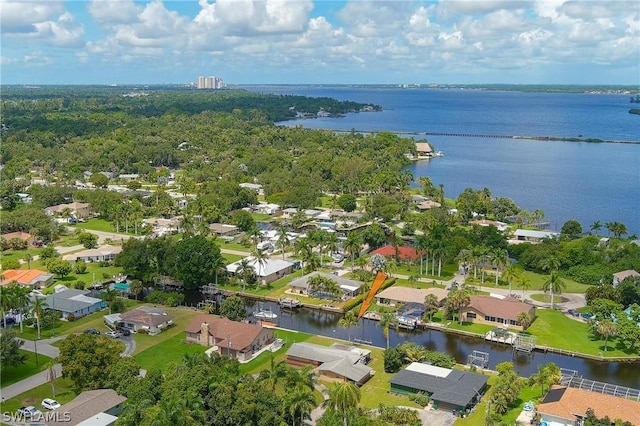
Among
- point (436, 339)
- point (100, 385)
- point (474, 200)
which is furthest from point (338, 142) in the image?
point (100, 385)

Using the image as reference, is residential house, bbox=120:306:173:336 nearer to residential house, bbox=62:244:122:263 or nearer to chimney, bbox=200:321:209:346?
chimney, bbox=200:321:209:346

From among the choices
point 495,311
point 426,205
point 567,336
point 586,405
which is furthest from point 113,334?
point 426,205

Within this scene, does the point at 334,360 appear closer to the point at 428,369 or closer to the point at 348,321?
the point at 428,369

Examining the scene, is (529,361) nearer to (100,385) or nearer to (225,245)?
(100,385)

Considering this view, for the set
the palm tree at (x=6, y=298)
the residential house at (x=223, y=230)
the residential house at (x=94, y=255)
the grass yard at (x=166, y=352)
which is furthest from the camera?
the residential house at (x=223, y=230)

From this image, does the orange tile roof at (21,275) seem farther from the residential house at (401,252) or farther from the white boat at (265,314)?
the residential house at (401,252)

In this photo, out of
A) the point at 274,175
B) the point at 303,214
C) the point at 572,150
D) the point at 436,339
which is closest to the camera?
the point at 436,339

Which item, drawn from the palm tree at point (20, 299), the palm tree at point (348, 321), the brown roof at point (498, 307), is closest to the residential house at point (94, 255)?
the palm tree at point (20, 299)
